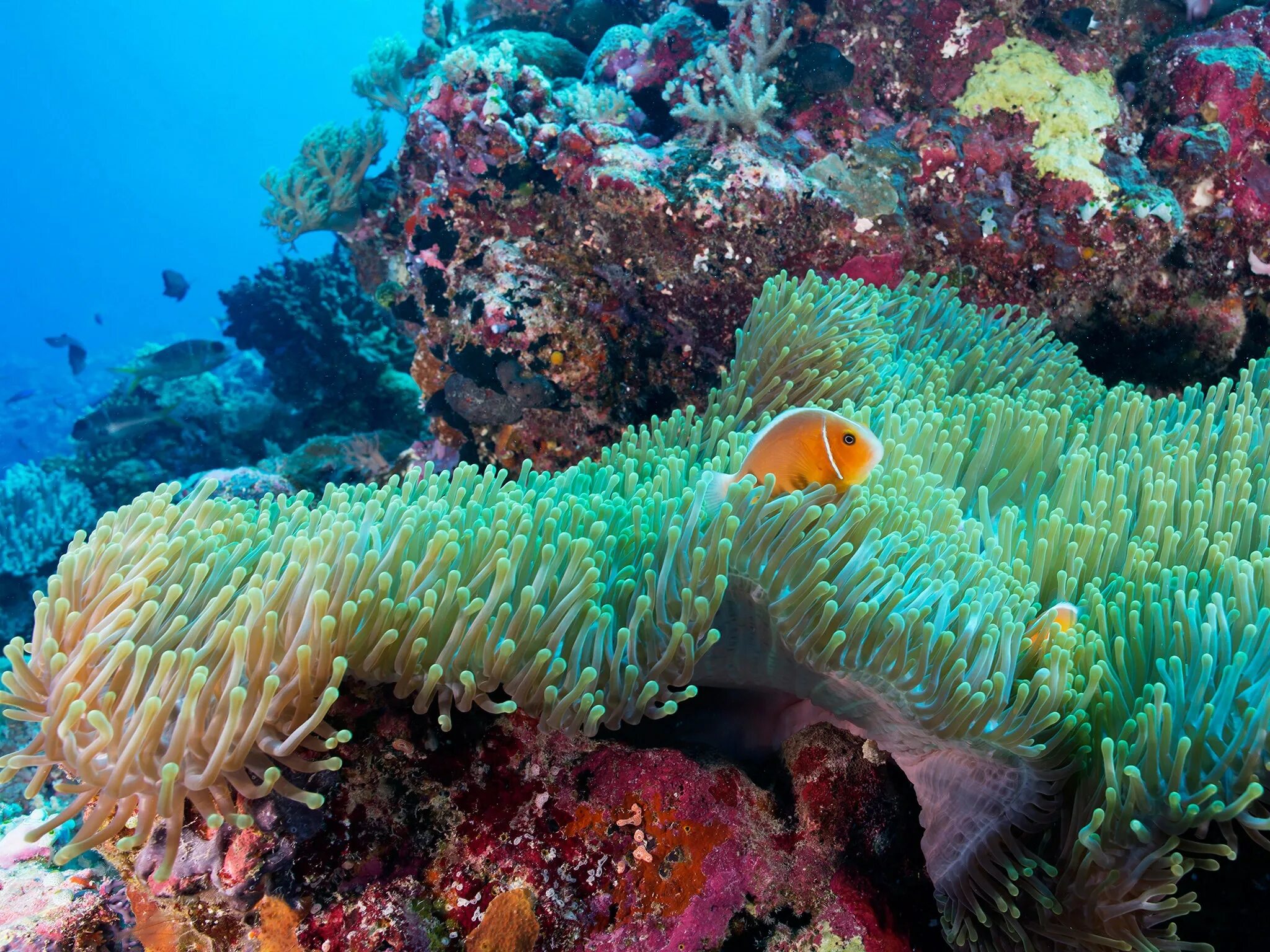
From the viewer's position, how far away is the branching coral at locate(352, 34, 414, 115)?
278 inches

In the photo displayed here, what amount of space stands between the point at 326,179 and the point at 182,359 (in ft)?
13.1

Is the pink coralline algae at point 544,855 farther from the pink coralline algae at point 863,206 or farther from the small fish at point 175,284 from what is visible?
the small fish at point 175,284

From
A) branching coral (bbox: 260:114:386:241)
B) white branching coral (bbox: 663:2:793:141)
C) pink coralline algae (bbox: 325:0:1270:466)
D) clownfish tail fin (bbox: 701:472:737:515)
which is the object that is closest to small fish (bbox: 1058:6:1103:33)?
pink coralline algae (bbox: 325:0:1270:466)

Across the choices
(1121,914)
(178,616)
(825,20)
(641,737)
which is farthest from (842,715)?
(825,20)

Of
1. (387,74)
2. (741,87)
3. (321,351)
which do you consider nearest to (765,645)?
(741,87)

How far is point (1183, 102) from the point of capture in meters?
4.27

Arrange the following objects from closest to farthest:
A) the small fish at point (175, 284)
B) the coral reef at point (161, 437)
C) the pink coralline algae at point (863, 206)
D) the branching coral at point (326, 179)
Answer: the pink coralline algae at point (863, 206)
the branching coral at point (326, 179)
the coral reef at point (161, 437)
the small fish at point (175, 284)

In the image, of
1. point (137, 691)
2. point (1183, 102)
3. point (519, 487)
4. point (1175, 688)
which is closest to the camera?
point (137, 691)

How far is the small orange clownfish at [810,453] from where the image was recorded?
69.4 inches

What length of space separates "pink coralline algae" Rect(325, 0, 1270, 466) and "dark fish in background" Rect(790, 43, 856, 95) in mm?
19

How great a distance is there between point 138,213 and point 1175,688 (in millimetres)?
114728

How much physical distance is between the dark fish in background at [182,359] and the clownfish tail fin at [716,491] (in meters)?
8.91

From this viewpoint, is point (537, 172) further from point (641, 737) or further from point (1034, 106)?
point (641, 737)

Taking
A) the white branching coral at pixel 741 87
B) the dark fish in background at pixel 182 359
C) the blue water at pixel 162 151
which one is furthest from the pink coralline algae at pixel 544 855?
the blue water at pixel 162 151
